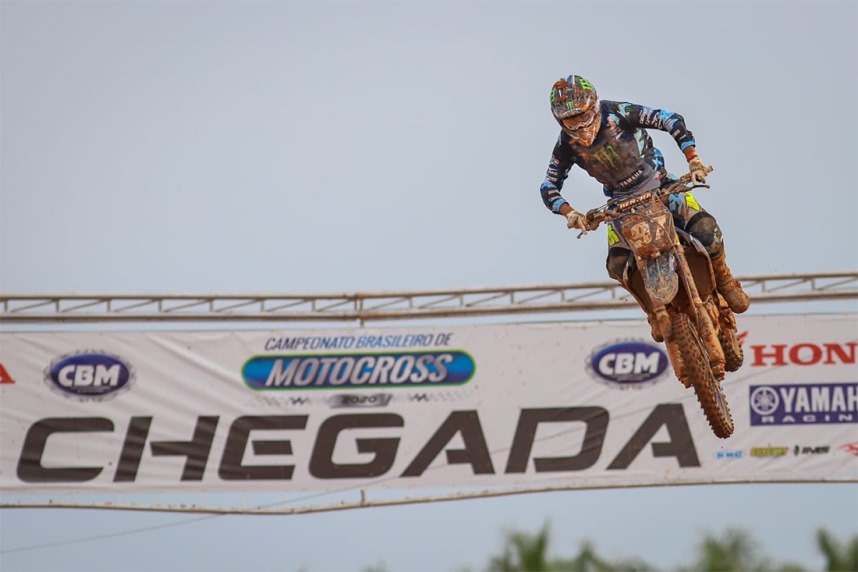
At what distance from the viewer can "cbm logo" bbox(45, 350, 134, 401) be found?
32.5 metres

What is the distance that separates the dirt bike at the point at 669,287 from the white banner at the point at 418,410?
1391 cm

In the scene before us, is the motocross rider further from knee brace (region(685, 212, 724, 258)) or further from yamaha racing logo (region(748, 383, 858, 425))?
yamaha racing logo (region(748, 383, 858, 425))

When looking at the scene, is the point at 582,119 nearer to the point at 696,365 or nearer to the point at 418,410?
the point at 696,365

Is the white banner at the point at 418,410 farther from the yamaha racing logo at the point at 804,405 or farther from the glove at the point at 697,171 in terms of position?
the glove at the point at 697,171

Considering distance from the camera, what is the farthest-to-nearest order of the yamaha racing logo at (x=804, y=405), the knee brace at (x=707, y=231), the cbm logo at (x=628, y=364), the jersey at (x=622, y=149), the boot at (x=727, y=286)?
1. the cbm logo at (x=628, y=364)
2. the yamaha racing logo at (x=804, y=405)
3. the boot at (x=727, y=286)
4. the knee brace at (x=707, y=231)
5. the jersey at (x=622, y=149)

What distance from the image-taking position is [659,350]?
1272 inches

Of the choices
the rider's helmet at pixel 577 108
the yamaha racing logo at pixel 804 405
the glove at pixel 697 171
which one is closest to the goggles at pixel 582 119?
the rider's helmet at pixel 577 108

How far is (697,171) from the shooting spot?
17.4 m

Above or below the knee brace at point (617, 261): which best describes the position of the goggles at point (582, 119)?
above

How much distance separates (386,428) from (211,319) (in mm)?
4228

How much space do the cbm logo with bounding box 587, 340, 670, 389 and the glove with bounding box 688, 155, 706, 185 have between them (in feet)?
49.4

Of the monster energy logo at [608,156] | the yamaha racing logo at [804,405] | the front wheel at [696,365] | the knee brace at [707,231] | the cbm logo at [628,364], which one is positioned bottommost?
the front wheel at [696,365]

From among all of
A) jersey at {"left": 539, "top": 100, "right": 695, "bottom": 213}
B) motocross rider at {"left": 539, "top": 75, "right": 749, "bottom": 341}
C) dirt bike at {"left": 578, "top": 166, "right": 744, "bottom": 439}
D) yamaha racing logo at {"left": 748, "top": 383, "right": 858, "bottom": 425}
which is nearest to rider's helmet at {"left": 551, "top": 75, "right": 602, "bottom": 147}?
motocross rider at {"left": 539, "top": 75, "right": 749, "bottom": 341}

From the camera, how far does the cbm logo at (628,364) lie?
32344 mm
